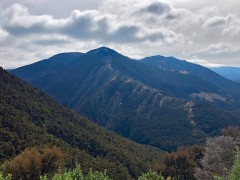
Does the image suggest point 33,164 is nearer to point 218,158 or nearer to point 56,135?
point 218,158

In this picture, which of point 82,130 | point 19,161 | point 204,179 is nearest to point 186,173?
point 204,179

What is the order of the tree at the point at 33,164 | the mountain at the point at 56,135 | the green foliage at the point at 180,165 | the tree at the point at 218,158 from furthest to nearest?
the mountain at the point at 56,135 < the green foliage at the point at 180,165 < the tree at the point at 33,164 < the tree at the point at 218,158

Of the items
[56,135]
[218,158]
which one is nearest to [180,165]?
[218,158]

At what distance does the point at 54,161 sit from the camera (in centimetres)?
7775

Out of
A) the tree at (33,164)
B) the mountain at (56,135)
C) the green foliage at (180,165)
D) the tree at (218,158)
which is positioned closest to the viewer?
the tree at (218,158)

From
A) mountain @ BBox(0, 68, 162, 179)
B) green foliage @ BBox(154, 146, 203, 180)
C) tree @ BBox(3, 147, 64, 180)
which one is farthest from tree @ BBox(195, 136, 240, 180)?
mountain @ BBox(0, 68, 162, 179)

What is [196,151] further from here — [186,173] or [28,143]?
[28,143]

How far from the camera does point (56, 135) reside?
140 m

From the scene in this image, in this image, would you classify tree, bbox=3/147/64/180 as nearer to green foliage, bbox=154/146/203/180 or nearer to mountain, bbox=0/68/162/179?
mountain, bbox=0/68/162/179

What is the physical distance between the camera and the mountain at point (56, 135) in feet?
368

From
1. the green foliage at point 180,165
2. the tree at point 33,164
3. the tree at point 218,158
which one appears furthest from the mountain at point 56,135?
the tree at point 218,158

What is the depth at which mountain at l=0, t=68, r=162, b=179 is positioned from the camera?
112 m

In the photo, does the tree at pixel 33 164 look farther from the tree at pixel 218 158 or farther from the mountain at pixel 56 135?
the tree at pixel 218 158

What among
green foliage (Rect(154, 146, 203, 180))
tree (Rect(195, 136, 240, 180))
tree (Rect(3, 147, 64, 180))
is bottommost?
green foliage (Rect(154, 146, 203, 180))
